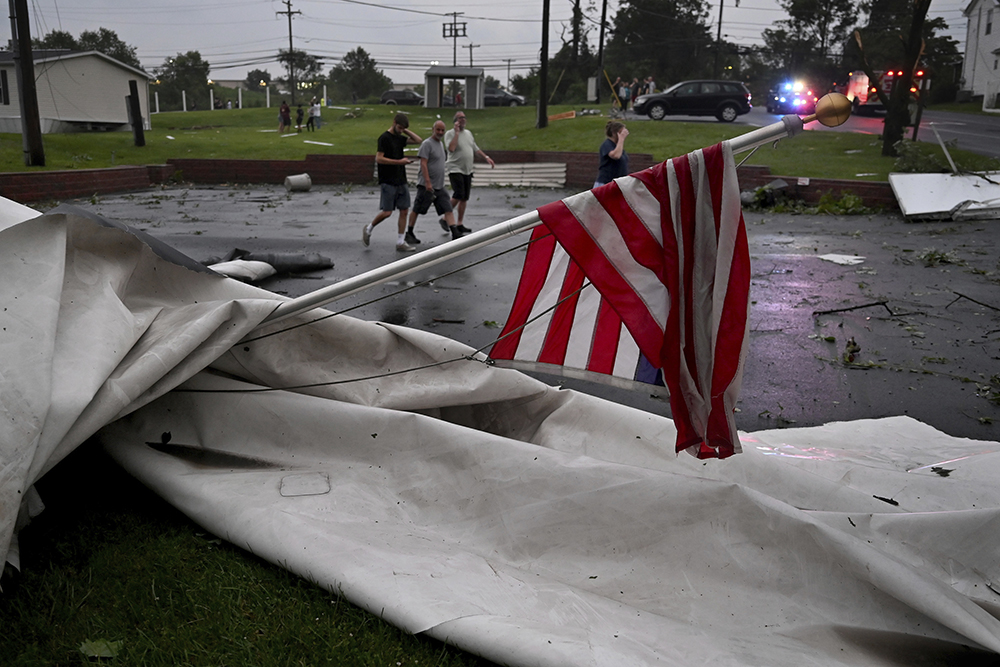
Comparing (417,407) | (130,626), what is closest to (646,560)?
(417,407)

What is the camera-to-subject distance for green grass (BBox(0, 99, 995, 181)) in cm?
2092

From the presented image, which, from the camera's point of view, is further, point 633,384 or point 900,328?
point 900,328

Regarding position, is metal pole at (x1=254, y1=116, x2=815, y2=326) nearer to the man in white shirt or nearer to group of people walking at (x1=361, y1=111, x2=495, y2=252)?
group of people walking at (x1=361, y1=111, x2=495, y2=252)

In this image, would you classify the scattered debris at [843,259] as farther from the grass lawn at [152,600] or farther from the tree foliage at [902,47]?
the tree foliage at [902,47]

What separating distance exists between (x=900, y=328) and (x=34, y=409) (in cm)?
692

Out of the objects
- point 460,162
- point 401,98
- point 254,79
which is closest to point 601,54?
point 401,98

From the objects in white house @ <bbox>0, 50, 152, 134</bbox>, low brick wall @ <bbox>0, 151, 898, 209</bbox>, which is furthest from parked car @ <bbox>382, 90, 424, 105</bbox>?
low brick wall @ <bbox>0, 151, 898, 209</bbox>

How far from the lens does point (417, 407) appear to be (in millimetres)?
3684

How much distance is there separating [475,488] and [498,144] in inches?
1106

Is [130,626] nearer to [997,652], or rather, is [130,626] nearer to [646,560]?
[646,560]

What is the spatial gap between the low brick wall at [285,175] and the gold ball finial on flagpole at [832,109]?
1478 cm

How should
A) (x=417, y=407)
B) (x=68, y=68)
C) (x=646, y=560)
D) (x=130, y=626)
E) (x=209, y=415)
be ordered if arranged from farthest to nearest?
(x=68, y=68) → (x=417, y=407) → (x=209, y=415) → (x=646, y=560) → (x=130, y=626)

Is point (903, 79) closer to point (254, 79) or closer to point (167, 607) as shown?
point (167, 607)

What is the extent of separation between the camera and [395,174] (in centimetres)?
1160
